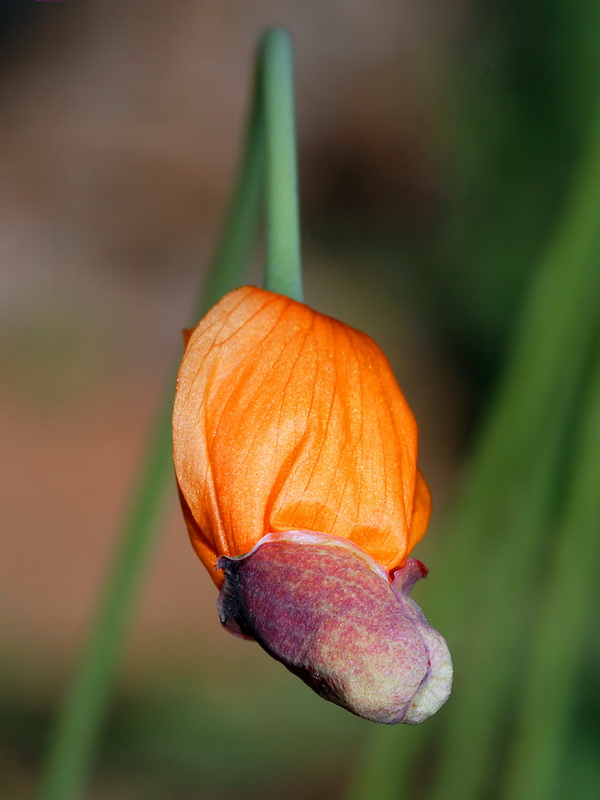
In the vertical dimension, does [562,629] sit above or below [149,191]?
below

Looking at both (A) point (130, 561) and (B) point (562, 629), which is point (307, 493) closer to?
(A) point (130, 561)

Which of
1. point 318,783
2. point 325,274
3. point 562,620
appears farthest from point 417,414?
point 562,620

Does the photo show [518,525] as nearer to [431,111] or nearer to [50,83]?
[431,111]

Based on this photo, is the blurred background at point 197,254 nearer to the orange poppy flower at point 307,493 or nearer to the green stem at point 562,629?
the green stem at point 562,629

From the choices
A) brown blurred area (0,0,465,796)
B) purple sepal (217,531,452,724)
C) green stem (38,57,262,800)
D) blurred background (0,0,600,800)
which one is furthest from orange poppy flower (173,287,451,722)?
brown blurred area (0,0,465,796)

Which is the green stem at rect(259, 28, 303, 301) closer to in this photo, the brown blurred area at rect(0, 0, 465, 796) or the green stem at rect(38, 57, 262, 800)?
the green stem at rect(38, 57, 262, 800)

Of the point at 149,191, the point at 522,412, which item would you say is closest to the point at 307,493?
the point at 522,412
